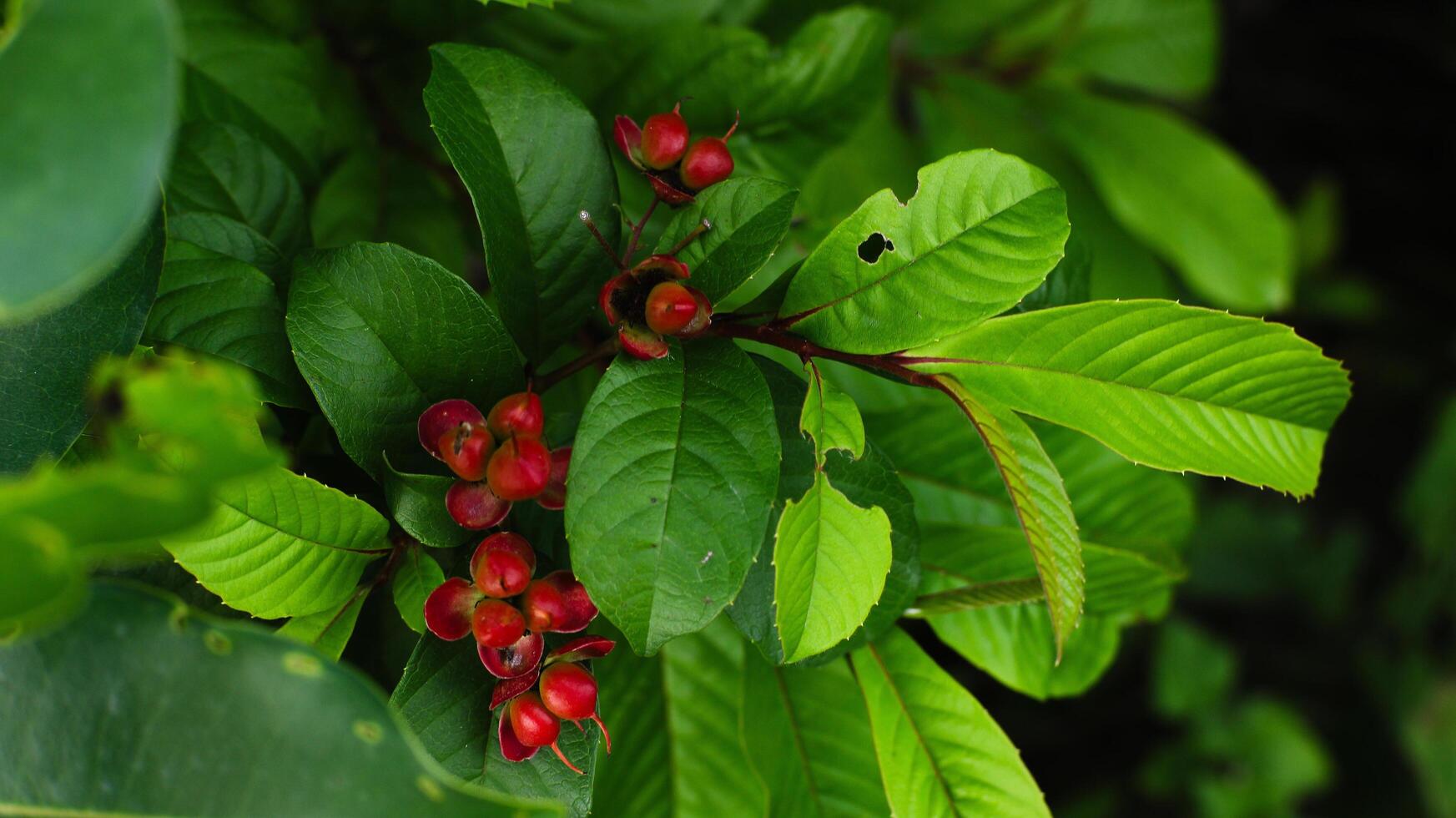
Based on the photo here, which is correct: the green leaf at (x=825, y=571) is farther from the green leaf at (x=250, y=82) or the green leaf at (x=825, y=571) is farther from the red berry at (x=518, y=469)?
the green leaf at (x=250, y=82)

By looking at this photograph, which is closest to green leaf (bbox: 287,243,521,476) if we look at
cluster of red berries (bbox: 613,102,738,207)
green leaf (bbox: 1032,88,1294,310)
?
cluster of red berries (bbox: 613,102,738,207)

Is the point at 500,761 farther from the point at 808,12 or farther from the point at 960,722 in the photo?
the point at 808,12

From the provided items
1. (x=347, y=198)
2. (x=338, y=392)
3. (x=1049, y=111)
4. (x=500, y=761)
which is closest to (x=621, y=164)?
(x=347, y=198)

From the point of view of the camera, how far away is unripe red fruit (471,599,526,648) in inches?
19.6

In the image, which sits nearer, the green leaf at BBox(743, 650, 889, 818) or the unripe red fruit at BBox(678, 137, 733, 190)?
the unripe red fruit at BBox(678, 137, 733, 190)

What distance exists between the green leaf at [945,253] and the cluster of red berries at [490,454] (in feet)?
0.55

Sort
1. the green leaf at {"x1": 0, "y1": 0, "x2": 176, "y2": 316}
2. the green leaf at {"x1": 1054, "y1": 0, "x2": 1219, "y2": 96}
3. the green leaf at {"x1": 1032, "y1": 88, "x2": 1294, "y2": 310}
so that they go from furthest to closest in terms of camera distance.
Answer: 1. the green leaf at {"x1": 1054, "y1": 0, "x2": 1219, "y2": 96}
2. the green leaf at {"x1": 1032, "y1": 88, "x2": 1294, "y2": 310}
3. the green leaf at {"x1": 0, "y1": 0, "x2": 176, "y2": 316}

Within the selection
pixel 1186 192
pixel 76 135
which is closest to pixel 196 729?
pixel 76 135

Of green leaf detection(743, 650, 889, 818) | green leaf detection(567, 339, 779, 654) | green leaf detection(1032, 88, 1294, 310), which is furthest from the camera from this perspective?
green leaf detection(1032, 88, 1294, 310)

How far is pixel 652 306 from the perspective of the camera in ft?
1.67

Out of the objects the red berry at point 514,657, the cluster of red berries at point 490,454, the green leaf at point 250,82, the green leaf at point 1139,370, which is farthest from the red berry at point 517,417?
the green leaf at point 250,82

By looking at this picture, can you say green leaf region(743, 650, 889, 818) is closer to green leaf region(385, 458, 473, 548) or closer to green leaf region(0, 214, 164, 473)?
green leaf region(385, 458, 473, 548)

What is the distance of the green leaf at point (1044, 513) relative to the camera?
1.75 feet

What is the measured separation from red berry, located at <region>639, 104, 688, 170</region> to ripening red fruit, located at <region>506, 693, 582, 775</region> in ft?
1.01
